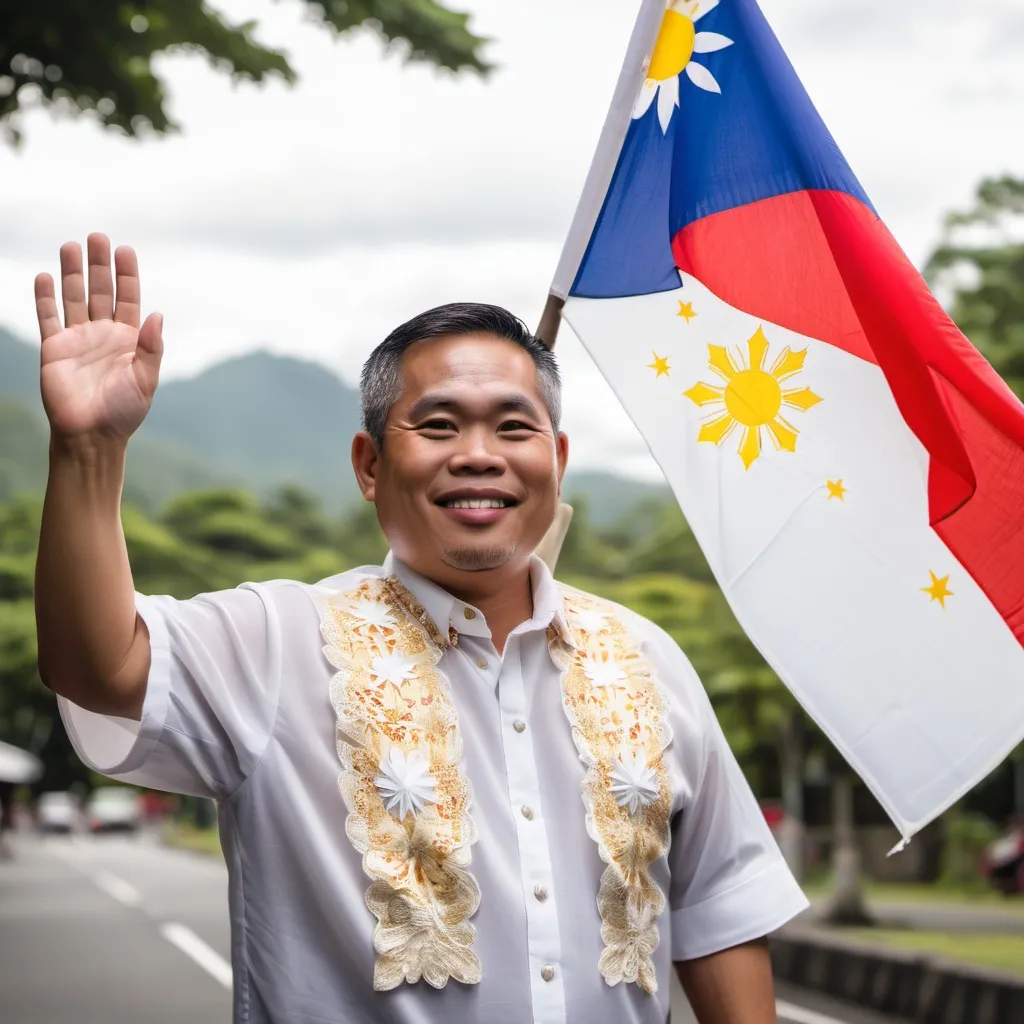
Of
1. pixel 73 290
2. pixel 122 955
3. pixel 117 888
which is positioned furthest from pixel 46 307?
pixel 117 888

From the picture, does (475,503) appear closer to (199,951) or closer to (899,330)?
(899,330)

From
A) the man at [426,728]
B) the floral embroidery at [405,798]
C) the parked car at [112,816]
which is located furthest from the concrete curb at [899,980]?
the parked car at [112,816]

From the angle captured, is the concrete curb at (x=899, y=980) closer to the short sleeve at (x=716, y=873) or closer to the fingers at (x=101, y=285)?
the short sleeve at (x=716, y=873)

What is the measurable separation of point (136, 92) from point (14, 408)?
13058 centimetres

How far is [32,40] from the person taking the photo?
30.7 ft

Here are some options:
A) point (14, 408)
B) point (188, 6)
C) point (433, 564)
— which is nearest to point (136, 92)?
point (188, 6)

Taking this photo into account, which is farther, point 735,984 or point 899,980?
point 899,980

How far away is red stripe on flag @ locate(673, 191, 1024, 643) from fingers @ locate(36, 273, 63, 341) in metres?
1.44

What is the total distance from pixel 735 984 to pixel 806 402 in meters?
1.09

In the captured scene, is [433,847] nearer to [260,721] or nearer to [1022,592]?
[260,721]

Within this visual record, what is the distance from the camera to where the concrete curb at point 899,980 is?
7.73 meters

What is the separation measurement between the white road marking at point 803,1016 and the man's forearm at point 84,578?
7288 millimetres

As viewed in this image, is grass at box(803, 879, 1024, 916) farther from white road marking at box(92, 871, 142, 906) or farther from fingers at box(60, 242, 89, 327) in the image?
fingers at box(60, 242, 89, 327)

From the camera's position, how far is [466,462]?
2.23 metres
